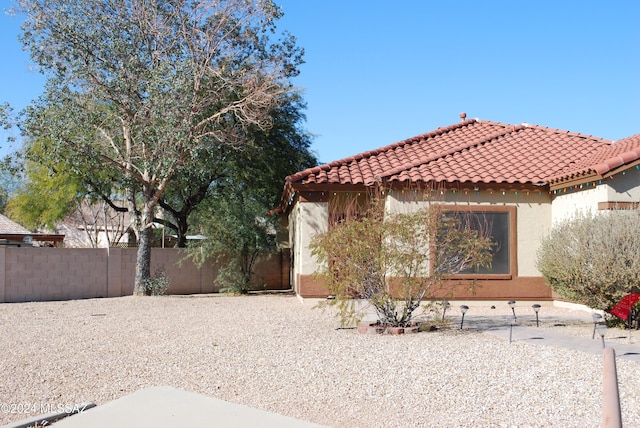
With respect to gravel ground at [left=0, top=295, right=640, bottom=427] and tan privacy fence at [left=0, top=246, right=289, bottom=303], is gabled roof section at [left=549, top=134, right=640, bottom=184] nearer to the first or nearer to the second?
gravel ground at [left=0, top=295, right=640, bottom=427]

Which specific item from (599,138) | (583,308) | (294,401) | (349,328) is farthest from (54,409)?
(599,138)

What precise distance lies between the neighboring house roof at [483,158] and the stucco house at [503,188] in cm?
3

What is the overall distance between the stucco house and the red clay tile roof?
3 cm

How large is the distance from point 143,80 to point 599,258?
13160mm

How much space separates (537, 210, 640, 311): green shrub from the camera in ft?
37.1

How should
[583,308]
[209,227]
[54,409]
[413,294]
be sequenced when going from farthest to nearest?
1. [209,227]
2. [583,308]
3. [413,294]
4. [54,409]

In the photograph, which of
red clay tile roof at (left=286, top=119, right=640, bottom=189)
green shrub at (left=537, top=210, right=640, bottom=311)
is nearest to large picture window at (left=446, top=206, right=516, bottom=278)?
red clay tile roof at (left=286, top=119, right=640, bottom=189)

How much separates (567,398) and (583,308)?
31.1ft

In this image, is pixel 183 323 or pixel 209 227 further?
pixel 209 227

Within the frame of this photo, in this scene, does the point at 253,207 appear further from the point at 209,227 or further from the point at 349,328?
the point at 349,328

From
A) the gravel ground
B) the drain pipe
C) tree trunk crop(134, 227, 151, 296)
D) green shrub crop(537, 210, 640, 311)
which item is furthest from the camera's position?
tree trunk crop(134, 227, 151, 296)

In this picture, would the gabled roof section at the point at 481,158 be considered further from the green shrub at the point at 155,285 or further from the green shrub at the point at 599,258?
the green shrub at the point at 155,285

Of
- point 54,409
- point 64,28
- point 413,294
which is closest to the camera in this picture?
point 54,409

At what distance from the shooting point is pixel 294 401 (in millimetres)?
7000
